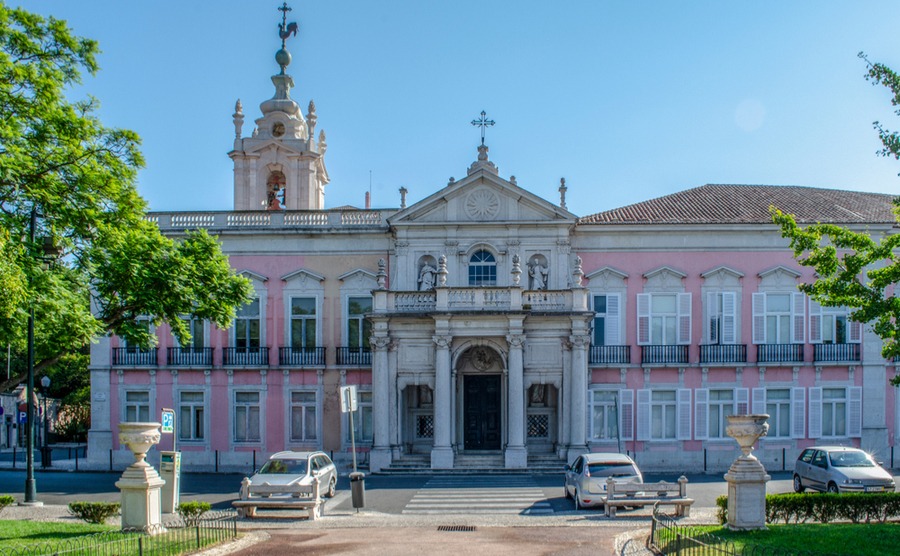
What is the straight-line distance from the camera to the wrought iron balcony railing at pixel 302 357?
37312 millimetres

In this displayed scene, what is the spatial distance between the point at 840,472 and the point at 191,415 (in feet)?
78.6

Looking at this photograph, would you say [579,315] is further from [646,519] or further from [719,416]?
[646,519]

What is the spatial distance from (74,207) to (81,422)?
42592 millimetres

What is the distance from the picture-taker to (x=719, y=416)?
3656cm

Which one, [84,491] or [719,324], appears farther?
[719,324]

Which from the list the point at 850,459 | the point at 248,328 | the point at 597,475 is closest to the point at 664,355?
the point at 850,459

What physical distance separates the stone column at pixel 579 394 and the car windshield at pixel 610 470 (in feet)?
32.8

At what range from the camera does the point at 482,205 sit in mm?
36750

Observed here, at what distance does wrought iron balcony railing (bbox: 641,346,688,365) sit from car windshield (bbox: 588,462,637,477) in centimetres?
Result: 1314

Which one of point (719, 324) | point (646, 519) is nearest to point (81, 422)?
point (719, 324)

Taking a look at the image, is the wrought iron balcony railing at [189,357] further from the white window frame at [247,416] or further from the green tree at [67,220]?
the green tree at [67,220]

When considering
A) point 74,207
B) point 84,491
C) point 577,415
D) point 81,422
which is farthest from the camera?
point 81,422

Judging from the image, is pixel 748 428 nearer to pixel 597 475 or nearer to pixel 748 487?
pixel 748 487

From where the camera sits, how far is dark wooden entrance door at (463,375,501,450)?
36000 millimetres
